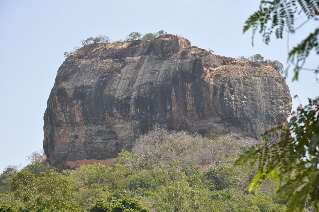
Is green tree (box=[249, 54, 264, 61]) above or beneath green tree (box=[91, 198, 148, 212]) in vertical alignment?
above

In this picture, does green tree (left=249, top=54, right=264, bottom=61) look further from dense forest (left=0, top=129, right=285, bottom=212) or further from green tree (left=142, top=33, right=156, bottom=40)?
dense forest (left=0, top=129, right=285, bottom=212)

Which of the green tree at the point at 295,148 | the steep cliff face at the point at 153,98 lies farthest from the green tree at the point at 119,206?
the steep cliff face at the point at 153,98

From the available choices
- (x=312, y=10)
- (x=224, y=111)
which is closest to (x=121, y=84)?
(x=224, y=111)

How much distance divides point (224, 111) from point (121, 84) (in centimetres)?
943

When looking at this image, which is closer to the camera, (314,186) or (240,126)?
(314,186)

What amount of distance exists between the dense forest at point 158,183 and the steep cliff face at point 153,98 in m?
2.06

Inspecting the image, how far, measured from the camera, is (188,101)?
149 ft

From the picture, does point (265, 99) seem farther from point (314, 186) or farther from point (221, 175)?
point (314, 186)

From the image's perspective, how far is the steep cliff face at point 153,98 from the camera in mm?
45094

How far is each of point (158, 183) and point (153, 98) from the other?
48.8ft

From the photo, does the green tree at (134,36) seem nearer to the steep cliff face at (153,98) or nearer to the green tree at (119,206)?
the steep cliff face at (153,98)

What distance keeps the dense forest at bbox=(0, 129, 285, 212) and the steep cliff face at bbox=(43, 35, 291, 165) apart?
6.75 feet

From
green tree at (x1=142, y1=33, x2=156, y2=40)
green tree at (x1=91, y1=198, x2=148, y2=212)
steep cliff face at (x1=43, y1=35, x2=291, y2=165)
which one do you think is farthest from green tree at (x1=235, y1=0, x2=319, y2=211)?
green tree at (x1=142, y1=33, x2=156, y2=40)

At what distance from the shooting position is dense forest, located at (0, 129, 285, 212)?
21922 millimetres
